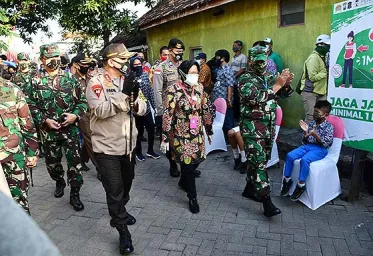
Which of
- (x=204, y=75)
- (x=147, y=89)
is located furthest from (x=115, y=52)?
(x=204, y=75)

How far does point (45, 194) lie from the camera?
4.96 metres

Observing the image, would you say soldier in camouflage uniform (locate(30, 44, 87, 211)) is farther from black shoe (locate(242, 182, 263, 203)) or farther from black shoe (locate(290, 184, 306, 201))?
black shoe (locate(290, 184, 306, 201))

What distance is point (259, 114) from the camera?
3807mm

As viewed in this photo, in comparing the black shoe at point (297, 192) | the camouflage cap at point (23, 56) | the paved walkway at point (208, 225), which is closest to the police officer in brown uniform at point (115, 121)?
the paved walkway at point (208, 225)

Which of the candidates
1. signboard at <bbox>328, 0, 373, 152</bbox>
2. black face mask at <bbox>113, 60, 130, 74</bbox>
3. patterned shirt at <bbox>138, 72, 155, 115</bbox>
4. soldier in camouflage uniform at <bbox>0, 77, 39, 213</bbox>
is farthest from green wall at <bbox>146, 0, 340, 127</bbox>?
soldier in camouflage uniform at <bbox>0, 77, 39, 213</bbox>

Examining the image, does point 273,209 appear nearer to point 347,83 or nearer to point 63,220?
point 347,83

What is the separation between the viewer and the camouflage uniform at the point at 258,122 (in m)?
3.76

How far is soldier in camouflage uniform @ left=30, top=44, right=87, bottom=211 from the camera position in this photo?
4043 mm

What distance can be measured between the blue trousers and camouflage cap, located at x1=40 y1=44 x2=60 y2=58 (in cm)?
309

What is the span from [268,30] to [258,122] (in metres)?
4.33

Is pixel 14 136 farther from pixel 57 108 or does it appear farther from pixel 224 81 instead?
pixel 224 81

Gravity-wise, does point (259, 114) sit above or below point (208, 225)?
above

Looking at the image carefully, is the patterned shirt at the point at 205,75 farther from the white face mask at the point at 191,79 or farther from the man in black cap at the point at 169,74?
the white face mask at the point at 191,79

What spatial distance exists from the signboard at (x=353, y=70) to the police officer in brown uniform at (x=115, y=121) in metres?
2.43
